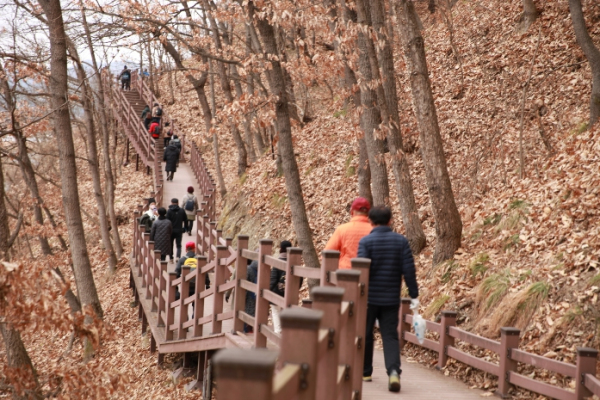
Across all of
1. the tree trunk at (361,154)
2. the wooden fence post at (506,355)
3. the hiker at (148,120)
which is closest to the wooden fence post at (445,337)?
the wooden fence post at (506,355)

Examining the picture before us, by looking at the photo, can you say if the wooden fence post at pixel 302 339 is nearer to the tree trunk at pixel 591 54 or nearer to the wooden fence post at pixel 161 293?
the wooden fence post at pixel 161 293

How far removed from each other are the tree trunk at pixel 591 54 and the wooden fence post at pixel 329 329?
1027cm

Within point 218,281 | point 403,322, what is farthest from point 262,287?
point 403,322

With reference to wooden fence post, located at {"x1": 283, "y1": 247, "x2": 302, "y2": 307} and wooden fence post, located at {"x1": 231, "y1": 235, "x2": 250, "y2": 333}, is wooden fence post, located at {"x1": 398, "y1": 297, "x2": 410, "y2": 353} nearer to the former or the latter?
wooden fence post, located at {"x1": 231, "y1": 235, "x2": 250, "y2": 333}

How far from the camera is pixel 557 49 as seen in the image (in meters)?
15.6

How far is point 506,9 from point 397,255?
17107 mm

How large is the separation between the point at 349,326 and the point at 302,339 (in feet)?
7.00

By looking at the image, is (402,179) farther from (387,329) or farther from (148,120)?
(148,120)

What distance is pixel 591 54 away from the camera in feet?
40.3

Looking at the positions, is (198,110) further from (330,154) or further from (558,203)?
(558,203)

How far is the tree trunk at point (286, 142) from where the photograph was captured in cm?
1087

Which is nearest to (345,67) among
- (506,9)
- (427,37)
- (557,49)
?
(557,49)

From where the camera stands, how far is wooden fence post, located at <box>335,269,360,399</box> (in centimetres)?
434

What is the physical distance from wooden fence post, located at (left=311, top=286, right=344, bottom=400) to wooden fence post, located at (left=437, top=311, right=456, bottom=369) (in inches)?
199
